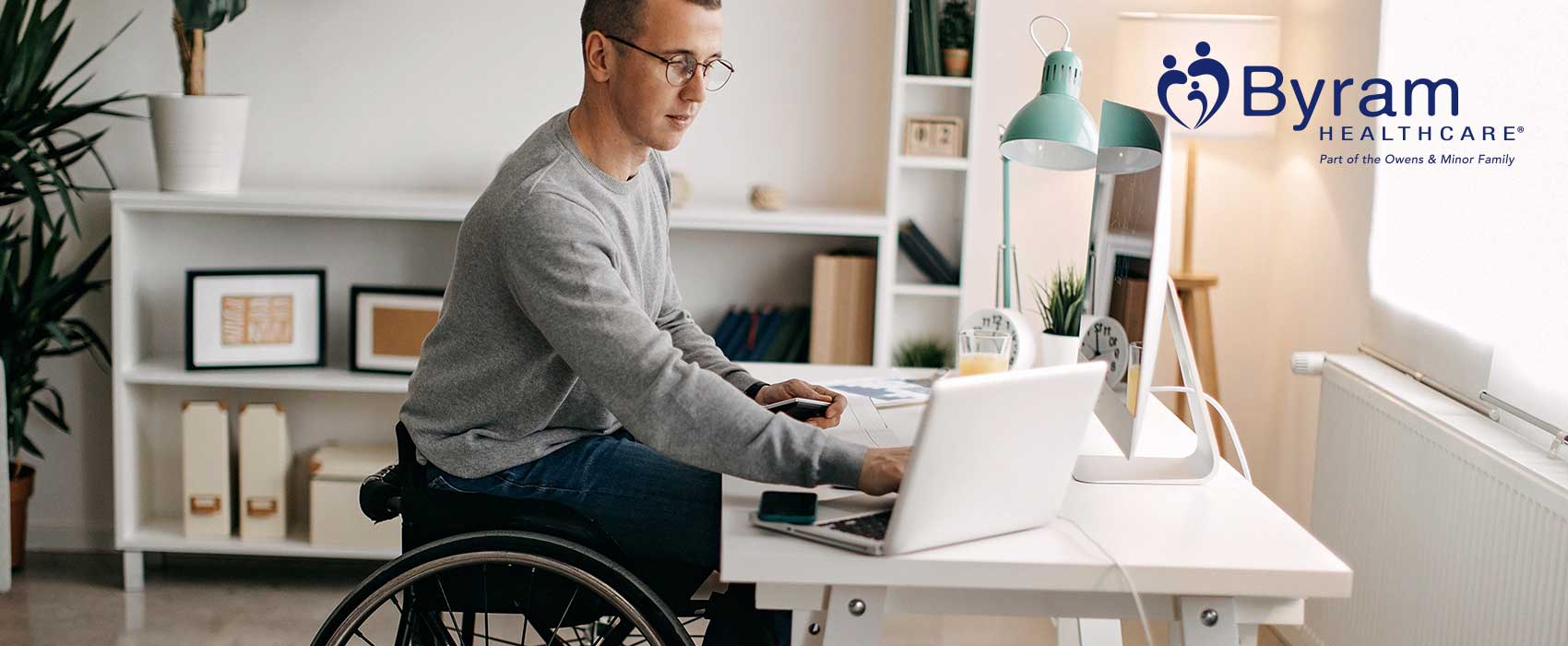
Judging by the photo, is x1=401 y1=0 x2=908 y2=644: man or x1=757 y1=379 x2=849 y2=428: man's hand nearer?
x1=401 y1=0 x2=908 y2=644: man

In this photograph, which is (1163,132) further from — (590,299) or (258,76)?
(258,76)

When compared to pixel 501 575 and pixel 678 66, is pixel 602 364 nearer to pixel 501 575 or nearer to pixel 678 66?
pixel 501 575

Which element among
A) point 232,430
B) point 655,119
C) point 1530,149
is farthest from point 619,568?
point 232,430

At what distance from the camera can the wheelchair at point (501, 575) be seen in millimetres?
1654

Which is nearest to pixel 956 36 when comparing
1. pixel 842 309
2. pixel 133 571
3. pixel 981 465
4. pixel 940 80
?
pixel 940 80

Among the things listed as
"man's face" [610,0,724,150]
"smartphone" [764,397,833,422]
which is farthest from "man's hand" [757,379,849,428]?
"man's face" [610,0,724,150]

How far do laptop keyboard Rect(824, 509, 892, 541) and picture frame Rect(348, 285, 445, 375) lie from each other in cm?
207

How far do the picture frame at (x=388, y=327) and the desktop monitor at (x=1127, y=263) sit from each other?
1923 millimetres

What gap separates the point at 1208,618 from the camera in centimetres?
148

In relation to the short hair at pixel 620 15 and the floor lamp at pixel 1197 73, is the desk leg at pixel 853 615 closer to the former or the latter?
the short hair at pixel 620 15

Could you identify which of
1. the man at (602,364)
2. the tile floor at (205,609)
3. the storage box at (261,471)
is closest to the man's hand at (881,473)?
the man at (602,364)

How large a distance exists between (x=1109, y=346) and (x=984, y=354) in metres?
0.45

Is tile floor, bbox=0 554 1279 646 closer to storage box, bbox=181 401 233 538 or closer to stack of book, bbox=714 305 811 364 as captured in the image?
storage box, bbox=181 401 233 538

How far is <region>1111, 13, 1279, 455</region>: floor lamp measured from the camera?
321cm
